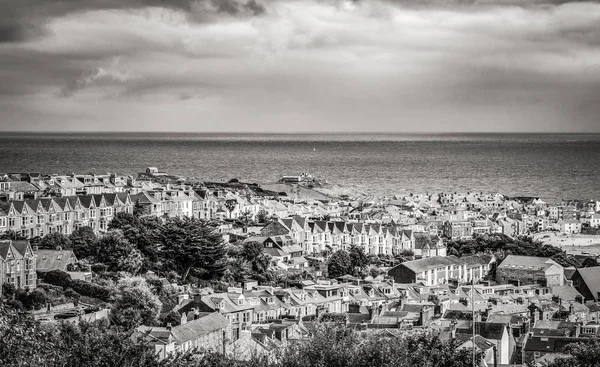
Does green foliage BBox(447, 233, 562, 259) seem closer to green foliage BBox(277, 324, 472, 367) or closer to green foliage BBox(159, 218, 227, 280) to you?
green foliage BBox(159, 218, 227, 280)

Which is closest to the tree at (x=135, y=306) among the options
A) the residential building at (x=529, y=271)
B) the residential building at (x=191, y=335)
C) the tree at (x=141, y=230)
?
the residential building at (x=191, y=335)

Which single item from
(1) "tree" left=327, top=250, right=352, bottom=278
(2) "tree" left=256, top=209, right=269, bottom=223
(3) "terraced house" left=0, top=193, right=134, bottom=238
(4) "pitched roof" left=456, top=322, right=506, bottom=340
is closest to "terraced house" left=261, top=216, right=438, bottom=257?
(2) "tree" left=256, top=209, right=269, bottom=223

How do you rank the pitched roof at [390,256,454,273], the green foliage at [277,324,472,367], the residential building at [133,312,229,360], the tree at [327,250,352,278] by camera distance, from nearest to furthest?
the green foliage at [277,324,472,367], the residential building at [133,312,229,360], the tree at [327,250,352,278], the pitched roof at [390,256,454,273]

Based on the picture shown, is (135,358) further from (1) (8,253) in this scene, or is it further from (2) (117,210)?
(2) (117,210)

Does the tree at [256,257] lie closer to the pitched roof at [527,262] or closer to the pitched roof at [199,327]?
the pitched roof at [199,327]

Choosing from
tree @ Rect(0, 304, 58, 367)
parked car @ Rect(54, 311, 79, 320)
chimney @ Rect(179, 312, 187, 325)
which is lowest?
chimney @ Rect(179, 312, 187, 325)

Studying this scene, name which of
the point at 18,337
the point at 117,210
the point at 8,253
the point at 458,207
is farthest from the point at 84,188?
the point at 18,337

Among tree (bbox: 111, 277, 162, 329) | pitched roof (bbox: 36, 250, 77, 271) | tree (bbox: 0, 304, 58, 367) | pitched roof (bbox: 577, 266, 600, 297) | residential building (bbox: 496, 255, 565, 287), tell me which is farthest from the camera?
residential building (bbox: 496, 255, 565, 287)

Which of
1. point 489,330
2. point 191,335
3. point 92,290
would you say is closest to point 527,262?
point 489,330
